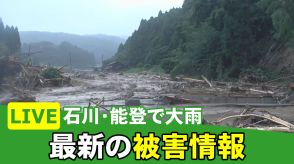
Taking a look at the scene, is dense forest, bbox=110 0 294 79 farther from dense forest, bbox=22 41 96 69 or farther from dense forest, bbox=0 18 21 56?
dense forest, bbox=22 41 96 69

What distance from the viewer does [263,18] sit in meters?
32.4

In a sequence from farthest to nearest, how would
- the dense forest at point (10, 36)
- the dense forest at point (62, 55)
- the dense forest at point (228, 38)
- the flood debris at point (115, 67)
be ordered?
the dense forest at point (62, 55)
the flood debris at point (115, 67)
the dense forest at point (10, 36)
the dense forest at point (228, 38)

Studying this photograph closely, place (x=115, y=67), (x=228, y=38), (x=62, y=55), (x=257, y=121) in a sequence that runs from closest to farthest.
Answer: (x=257, y=121) → (x=228, y=38) → (x=115, y=67) → (x=62, y=55)

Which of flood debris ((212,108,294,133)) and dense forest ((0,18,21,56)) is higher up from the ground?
dense forest ((0,18,21,56))

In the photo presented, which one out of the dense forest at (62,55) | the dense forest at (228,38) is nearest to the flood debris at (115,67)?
the dense forest at (62,55)

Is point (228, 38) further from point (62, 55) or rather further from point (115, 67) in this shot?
point (62, 55)

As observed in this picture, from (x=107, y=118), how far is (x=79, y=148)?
638mm

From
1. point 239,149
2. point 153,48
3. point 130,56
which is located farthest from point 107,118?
point 130,56

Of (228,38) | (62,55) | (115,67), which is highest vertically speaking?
(228,38)

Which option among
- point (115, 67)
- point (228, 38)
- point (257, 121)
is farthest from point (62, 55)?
point (257, 121)

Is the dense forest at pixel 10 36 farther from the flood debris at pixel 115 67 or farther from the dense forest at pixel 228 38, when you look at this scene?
the dense forest at pixel 228 38

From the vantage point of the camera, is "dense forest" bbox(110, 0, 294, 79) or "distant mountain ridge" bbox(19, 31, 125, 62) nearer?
"dense forest" bbox(110, 0, 294, 79)

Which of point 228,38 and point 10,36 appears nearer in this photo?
point 228,38

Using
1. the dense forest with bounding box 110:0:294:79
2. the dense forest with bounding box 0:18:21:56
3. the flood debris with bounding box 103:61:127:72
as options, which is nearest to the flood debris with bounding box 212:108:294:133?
the dense forest with bounding box 110:0:294:79
